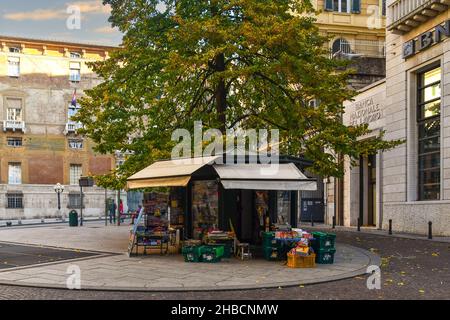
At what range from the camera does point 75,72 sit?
55094mm

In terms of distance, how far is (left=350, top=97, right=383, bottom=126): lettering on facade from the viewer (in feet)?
88.0

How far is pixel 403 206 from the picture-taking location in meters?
23.5

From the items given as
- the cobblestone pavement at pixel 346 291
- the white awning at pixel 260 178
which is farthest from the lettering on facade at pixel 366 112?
the cobblestone pavement at pixel 346 291

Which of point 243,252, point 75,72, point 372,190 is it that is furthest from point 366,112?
point 75,72

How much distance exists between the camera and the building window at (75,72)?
5488 cm

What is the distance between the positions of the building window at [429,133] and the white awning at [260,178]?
10.6m

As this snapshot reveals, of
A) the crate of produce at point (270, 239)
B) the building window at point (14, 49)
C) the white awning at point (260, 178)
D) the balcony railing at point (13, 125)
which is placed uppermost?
the building window at point (14, 49)

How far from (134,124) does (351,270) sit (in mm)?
9129

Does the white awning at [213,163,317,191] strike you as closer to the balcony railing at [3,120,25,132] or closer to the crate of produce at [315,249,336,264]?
the crate of produce at [315,249,336,264]

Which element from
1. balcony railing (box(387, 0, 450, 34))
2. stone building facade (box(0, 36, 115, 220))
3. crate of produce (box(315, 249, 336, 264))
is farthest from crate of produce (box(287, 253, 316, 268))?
stone building facade (box(0, 36, 115, 220))

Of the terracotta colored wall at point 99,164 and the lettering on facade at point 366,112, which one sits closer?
the lettering on facade at point 366,112

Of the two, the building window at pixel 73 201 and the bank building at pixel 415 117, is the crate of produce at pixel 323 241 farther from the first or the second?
the building window at pixel 73 201

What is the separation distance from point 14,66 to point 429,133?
42837mm

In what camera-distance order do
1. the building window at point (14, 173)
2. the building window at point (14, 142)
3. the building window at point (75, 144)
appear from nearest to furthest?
1. the building window at point (14, 173)
2. the building window at point (14, 142)
3. the building window at point (75, 144)
